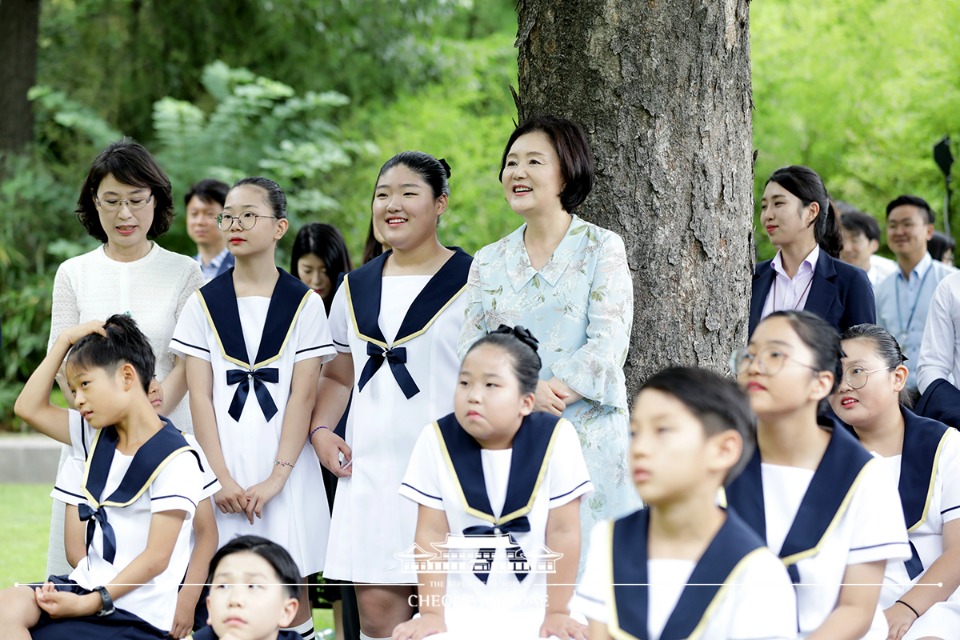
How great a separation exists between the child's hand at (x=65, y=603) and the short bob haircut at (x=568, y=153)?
1.67m

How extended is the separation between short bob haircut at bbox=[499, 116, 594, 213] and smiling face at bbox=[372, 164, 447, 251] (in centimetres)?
37

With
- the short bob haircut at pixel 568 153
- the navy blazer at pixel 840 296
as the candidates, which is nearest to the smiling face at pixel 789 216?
the navy blazer at pixel 840 296

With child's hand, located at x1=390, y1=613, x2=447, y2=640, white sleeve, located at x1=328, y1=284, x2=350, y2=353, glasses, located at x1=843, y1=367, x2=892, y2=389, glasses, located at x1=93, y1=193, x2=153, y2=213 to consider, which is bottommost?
child's hand, located at x1=390, y1=613, x2=447, y2=640

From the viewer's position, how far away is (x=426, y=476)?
3.00m

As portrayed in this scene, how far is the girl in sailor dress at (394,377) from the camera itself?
3584 millimetres

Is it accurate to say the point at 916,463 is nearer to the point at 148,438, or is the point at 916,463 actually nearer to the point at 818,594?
the point at 818,594

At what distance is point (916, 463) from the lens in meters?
3.31

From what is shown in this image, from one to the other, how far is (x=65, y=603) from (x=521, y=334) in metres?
1.46

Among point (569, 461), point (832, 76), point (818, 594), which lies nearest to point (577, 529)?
point (569, 461)

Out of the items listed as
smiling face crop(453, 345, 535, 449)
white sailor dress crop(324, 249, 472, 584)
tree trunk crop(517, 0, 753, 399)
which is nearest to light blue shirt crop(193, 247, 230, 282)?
white sailor dress crop(324, 249, 472, 584)

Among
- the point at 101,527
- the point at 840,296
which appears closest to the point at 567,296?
the point at 101,527

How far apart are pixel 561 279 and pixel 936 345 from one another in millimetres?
1877

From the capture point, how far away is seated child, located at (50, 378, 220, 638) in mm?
3381

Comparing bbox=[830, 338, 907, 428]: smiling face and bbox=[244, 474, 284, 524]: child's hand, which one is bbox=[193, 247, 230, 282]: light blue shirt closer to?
bbox=[244, 474, 284, 524]: child's hand
